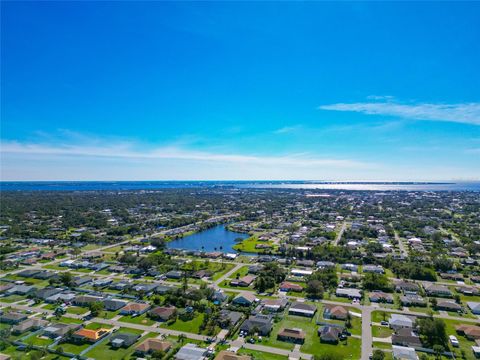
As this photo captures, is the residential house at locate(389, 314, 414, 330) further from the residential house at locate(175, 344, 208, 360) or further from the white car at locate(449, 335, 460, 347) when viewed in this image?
the residential house at locate(175, 344, 208, 360)

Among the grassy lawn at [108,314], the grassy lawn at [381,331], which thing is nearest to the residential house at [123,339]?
the grassy lawn at [108,314]

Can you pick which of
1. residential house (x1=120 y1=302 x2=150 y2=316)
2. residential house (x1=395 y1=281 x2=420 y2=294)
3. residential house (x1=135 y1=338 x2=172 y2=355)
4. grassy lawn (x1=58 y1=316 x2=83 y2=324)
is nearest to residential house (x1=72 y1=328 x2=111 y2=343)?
grassy lawn (x1=58 y1=316 x2=83 y2=324)

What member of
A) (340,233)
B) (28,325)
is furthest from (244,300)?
(340,233)

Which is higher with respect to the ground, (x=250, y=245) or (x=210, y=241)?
(x=250, y=245)

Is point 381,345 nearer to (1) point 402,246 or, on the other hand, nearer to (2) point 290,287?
(2) point 290,287

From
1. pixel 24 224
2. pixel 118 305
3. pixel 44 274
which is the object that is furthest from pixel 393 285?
pixel 24 224

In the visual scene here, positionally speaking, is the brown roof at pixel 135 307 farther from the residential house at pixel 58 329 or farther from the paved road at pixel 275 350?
the paved road at pixel 275 350
